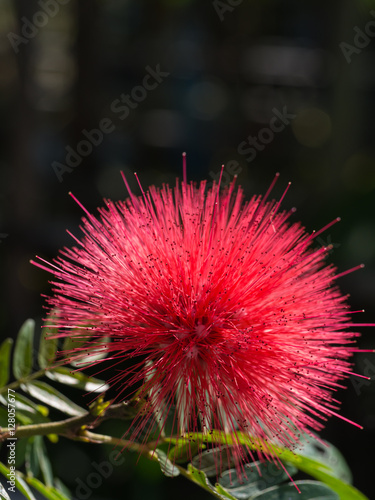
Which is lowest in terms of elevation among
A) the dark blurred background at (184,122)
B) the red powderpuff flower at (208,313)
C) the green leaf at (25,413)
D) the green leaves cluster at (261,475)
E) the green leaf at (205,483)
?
the green leaf at (25,413)

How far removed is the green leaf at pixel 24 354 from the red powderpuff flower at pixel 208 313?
11.4 inches

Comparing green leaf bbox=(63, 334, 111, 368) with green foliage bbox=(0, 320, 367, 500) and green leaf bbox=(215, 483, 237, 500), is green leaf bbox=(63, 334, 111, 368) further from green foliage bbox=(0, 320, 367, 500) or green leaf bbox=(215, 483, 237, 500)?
green leaf bbox=(215, 483, 237, 500)

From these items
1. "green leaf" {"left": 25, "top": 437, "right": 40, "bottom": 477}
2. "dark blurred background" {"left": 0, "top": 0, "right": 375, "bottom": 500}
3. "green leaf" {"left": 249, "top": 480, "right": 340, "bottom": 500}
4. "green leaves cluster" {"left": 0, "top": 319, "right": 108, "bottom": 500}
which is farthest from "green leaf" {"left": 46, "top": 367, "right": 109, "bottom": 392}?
"dark blurred background" {"left": 0, "top": 0, "right": 375, "bottom": 500}

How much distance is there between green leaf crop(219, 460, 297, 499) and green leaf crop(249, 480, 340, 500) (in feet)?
0.05

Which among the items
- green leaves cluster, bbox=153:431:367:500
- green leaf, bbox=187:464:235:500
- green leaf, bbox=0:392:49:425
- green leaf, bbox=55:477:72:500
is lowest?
green leaf, bbox=55:477:72:500

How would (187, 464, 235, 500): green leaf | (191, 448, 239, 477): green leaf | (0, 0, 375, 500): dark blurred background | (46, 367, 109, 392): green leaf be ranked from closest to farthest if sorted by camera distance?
(187, 464, 235, 500): green leaf, (191, 448, 239, 477): green leaf, (46, 367, 109, 392): green leaf, (0, 0, 375, 500): dark blurred background

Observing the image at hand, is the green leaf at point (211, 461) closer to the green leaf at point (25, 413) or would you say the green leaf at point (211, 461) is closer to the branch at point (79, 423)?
the branch at point (79, 423)

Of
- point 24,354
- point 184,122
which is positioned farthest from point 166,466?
point 184,122

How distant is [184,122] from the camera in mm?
4953

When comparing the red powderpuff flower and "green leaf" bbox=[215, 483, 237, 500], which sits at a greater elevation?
the red powderpuff flower

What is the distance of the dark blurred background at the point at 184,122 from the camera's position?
9.39 feet

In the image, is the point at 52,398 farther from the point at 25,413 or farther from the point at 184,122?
the point at 184,122

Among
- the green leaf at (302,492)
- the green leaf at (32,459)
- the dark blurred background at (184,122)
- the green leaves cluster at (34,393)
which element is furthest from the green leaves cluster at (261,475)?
the dark blurred background at (184,122)

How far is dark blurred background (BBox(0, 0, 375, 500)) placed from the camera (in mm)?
2863
